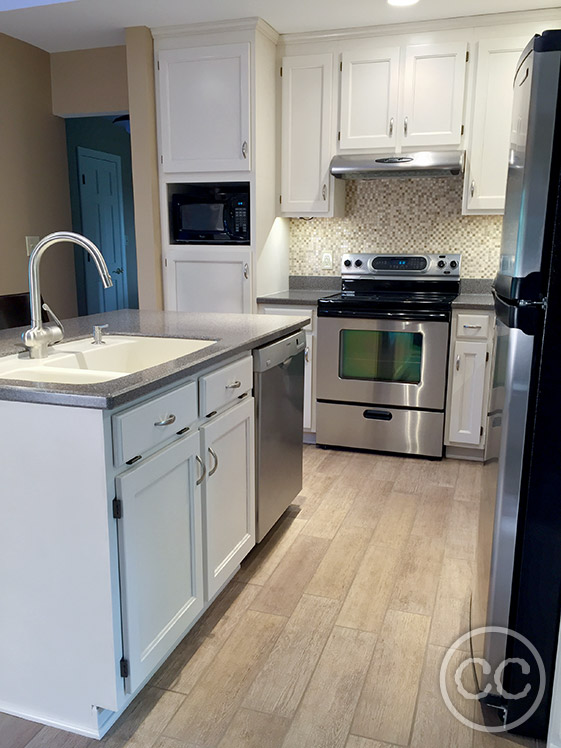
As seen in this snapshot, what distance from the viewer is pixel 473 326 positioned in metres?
3.44

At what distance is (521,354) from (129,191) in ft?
17.7

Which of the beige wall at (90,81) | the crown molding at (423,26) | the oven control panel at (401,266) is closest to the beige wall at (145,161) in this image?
the beige wall at (90,81)

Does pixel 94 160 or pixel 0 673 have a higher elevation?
pixel 94 160

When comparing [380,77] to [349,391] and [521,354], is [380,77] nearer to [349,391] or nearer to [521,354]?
[349,391]

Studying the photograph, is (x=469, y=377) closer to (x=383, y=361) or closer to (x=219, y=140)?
(x=383, y=361)

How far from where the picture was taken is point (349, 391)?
12.2 ft

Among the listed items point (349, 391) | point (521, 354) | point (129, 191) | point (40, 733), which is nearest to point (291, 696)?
point (40, 733)

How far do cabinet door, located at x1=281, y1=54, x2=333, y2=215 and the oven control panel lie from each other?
0.43 metres

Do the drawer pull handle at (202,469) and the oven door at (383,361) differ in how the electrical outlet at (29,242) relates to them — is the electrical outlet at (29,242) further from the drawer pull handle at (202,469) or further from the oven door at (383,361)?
the drawer pull handle at (202,469)

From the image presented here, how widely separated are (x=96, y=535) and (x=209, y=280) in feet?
8.44

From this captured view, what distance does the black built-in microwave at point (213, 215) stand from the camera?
373 centimetres

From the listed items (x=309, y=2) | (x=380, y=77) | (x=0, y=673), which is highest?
(x=309, y=2)

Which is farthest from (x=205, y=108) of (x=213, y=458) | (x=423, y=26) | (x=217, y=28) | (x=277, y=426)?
(x=213, y=458)

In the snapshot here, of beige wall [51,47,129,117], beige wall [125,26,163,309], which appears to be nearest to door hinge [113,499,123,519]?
beige wall [125,26,163,309]
